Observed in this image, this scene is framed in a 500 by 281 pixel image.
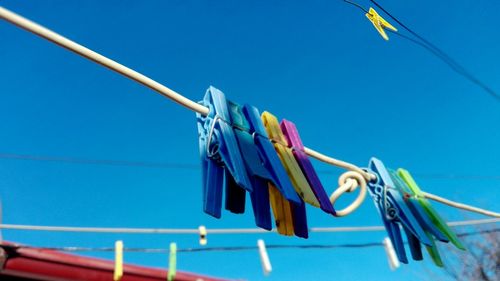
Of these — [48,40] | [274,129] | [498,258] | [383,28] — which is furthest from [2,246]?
[498,258]

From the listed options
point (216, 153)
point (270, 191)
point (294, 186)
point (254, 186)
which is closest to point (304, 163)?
point (294, 186)

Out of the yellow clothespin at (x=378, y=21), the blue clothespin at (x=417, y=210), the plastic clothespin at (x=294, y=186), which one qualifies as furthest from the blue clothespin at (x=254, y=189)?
the yellow clothespin at (x=378, y=21)

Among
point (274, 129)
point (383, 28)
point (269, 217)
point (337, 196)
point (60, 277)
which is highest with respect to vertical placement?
point (383, 28)

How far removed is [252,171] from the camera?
101 inches

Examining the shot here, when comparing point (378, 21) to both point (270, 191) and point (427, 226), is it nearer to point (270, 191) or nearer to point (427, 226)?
point (427, 226)

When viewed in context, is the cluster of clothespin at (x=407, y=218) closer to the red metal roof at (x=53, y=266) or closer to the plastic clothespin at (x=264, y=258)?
the plastic clothespin at (x=264, y=258)

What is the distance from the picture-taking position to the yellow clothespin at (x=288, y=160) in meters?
2.79

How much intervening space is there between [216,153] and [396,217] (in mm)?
1465

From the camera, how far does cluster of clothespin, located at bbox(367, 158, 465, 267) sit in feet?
10.8

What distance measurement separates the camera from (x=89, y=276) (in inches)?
96.0

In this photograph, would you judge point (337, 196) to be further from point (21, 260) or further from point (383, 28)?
point (383, 28)

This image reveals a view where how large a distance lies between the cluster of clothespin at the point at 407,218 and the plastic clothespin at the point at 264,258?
33.2 inches

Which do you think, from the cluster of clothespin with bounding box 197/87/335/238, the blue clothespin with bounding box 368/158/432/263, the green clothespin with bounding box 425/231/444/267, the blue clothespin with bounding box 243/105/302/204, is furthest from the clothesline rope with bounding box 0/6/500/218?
the green clothespin with bounding box 425/231/444/267

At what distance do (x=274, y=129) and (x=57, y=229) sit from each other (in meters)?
1.39
